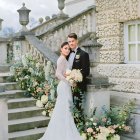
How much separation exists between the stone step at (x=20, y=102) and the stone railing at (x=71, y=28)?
3909 millimetres

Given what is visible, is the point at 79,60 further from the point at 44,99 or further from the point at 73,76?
the point at 44,99

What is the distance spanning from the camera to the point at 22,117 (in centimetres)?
894

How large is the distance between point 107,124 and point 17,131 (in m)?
1.88

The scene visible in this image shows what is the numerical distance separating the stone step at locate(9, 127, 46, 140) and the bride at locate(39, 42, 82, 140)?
0.23 meters

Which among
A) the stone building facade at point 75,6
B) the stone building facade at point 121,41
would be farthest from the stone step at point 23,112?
the stone building facade at point 75,6

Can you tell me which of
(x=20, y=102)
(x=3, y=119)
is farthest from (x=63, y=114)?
(x=20, y=102)

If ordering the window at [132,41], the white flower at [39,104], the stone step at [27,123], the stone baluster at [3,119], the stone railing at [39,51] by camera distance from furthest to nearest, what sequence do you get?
the stone railing at [39,51], the window at [132,41], the white flower at [39,104], the stone step at [27,123], the stone baluster at [3,119]

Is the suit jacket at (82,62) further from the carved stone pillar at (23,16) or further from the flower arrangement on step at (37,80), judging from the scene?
the carved stone pillar at (23,16)

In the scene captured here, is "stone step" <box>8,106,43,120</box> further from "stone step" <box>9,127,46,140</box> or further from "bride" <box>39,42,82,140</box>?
"bride" <box>39,42,82,140</box>

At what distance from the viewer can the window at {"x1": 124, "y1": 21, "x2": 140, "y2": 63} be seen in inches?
393

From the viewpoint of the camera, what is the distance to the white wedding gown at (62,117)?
805 cm

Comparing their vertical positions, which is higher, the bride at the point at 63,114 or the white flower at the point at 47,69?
the white flower at the point at 47,69

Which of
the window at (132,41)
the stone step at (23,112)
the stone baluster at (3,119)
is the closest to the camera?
the stone baluster at (3,119)

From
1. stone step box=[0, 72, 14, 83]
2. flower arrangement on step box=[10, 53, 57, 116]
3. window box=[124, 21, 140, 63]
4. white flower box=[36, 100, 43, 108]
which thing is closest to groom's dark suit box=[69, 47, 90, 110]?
flower arrangement on step box=[10, 53, 57, 116]
